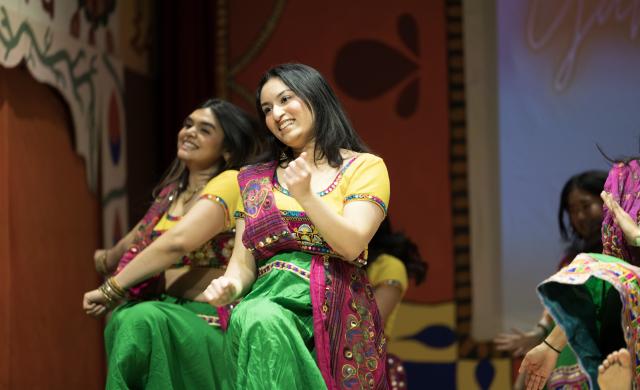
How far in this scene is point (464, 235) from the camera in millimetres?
5430

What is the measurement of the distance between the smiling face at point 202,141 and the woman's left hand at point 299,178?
4.11 ft

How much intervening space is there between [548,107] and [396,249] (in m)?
1.33

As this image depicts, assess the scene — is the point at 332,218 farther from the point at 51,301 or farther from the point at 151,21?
the point at 151,21

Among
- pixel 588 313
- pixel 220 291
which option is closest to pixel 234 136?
pixel 220 291

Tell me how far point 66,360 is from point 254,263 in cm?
184

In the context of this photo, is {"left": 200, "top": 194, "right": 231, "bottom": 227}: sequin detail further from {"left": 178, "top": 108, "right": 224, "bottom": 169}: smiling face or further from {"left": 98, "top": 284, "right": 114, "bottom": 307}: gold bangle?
{"left": 98, "top": 284, "right": 114, "bottom": 307}: gold bangle

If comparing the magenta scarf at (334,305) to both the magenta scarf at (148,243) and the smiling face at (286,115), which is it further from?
the magenta scarf at (148,243)

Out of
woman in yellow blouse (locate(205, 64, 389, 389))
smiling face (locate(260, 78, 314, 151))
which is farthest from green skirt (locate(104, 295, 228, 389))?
smiling face (locate(260, 78, 314, 151))

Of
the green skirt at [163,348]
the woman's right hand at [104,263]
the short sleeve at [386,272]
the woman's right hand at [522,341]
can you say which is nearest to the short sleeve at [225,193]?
the green skirt at [163,348]

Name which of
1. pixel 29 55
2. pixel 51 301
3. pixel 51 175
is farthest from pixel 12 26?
pixel 51 301

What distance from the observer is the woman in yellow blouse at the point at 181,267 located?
3.54 meters

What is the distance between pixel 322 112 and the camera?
331 cm

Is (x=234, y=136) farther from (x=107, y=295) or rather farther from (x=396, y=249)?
(x=396, y=249)

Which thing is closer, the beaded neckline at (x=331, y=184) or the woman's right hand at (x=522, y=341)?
the beaded neckline at (x=331, y=184)
